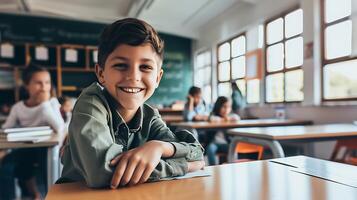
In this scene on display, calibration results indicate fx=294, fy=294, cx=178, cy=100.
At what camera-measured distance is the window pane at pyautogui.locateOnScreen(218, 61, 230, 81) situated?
6098 millimetres

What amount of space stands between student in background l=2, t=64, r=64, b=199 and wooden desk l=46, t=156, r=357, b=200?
161 cm

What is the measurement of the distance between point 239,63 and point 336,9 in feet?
7.47

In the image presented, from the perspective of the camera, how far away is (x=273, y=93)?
458 cm

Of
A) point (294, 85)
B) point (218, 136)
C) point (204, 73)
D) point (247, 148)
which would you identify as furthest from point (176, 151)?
point (204, 73)

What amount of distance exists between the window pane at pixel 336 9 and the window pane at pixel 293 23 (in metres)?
0.37

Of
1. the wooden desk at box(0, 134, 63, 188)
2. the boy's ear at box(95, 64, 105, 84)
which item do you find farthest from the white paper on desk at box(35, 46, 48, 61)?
the boy's ear at box(95, 64, 105, 84)

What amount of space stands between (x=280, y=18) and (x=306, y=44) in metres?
0.81

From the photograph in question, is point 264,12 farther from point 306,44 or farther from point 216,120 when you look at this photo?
point 216,120

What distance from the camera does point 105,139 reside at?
2.11ft

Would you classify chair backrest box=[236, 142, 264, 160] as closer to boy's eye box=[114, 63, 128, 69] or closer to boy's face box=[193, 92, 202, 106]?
boy's eye box=[114, 63, 128, 69]

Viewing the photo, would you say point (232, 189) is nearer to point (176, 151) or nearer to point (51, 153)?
point (176, 151)

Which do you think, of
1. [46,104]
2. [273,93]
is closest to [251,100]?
[273,93]

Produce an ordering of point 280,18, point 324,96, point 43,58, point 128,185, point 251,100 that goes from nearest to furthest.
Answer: point 128,185, point 324,96, point 280,18, point 251,100, point 43,58

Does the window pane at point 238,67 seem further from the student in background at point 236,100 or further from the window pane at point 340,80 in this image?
the window pane at point 340,80
